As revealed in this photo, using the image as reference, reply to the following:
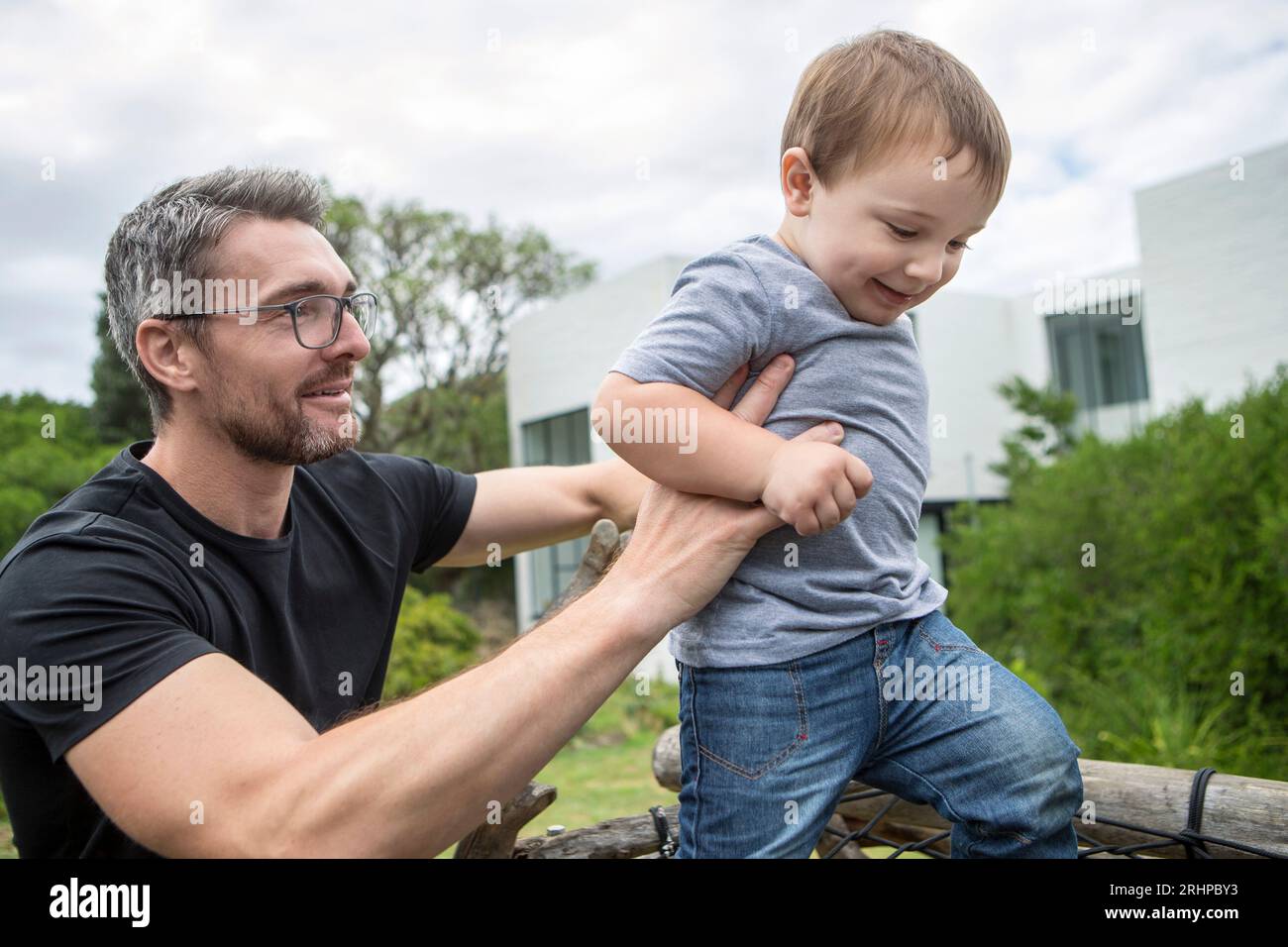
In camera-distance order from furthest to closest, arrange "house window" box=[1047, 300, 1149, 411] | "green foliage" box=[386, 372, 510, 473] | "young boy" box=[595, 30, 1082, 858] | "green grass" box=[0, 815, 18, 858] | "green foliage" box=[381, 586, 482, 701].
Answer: "green foliage" box=[386, 372, 510, 473], "house window" box=[1047, 300, 1149, 411], "green foliage" box=[381, 586, 482, 701], "green grass" box=[0, 815, 18, 858], "young boy" box=[595, 30, 1082, 858]

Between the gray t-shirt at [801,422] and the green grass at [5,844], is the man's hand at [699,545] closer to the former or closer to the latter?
the gray t-shirt at [801,422]

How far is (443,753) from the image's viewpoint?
167cm

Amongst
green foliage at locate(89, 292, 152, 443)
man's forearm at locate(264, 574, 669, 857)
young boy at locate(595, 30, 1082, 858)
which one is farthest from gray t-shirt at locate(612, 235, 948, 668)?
green foliage at locate(89, 292, 152, 443)

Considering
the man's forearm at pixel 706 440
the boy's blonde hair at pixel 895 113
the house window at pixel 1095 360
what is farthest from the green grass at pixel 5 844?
the house window at pixel 1095 360

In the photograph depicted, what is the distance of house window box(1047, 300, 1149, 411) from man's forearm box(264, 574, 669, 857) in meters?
19.2

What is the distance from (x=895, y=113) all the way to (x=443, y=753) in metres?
1.31

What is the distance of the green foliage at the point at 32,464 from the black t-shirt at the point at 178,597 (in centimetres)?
662

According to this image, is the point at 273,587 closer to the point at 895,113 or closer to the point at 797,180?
the point at 797,180

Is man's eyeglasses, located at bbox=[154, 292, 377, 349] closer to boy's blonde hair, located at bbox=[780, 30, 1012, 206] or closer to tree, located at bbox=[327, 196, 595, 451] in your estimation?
boy's blonde hair, located at bbox=[780, 30, 1012, 206]

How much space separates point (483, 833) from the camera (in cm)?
260

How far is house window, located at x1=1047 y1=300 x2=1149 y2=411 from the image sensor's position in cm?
1942

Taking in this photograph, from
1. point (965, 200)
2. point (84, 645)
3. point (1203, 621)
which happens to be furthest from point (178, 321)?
point (1203, 621)

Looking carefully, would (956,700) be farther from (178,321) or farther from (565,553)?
(565,553)
